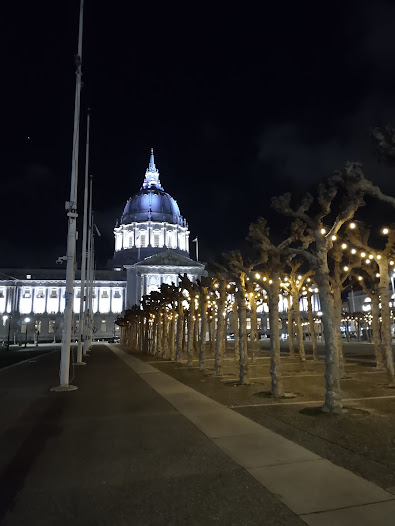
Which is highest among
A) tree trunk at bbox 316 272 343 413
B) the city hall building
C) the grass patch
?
the city hall building

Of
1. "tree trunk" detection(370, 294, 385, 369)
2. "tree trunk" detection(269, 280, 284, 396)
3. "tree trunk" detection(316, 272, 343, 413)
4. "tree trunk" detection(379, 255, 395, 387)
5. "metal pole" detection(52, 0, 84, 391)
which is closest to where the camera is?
"tree trunk" detection(316, 272, 343, 413)

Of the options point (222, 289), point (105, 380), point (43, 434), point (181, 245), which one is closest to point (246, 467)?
point (43, 434)

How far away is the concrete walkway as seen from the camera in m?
5.04

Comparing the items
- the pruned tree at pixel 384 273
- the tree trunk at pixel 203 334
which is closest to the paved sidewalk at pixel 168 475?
the pruned tree at pixel 384 273

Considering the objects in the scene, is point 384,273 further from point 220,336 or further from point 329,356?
point 220,336

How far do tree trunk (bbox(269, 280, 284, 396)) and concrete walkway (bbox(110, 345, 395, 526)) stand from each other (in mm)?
4305

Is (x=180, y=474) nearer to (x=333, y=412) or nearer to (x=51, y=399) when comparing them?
(x=333, y=412)

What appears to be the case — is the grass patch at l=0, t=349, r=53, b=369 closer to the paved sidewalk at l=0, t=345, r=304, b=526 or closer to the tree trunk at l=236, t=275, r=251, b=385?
the tree trunk at l=236, t=275, r=251, b=385

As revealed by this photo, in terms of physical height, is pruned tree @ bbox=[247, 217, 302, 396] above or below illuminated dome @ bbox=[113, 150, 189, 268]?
below

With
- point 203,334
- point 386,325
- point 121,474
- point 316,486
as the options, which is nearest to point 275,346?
point 386,325

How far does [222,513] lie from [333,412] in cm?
724

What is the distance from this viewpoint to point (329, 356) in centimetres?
1256

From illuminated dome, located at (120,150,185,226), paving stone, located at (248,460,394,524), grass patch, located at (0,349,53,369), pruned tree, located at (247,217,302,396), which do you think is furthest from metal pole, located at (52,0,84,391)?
illuminated dome, located at (120,150,185,226)

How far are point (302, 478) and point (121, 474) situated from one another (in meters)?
→ 2.97
